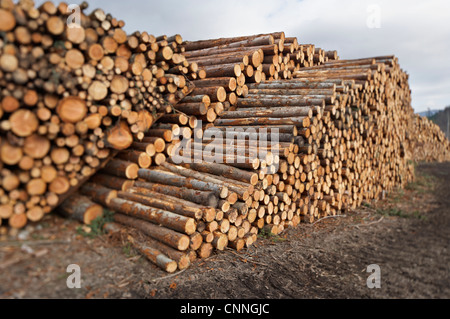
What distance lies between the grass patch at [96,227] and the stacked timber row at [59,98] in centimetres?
59

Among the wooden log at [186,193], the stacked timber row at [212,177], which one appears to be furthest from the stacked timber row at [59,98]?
the wooden log at [186,193]

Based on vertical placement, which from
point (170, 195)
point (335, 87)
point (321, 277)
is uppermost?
point (335, 87)

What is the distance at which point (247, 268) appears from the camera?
4512 mm

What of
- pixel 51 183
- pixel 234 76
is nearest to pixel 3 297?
pixel 51 183

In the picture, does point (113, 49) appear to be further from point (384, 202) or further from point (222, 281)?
point (384, 202)

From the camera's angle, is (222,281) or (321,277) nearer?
(222,281)

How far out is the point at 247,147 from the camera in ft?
18.9

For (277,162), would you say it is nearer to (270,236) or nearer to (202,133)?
(270,236)

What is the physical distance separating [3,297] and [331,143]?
626 cm

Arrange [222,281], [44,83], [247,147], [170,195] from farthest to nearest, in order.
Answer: [247,147], [170,195], [222,281], [44,83]

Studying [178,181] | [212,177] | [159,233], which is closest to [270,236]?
[212,177]

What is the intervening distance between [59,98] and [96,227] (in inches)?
79.0

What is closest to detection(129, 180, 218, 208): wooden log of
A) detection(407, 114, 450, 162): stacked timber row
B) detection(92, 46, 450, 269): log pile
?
detection(92, 46, 450, 269): log pile

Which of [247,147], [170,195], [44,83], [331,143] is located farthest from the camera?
[331,143]
